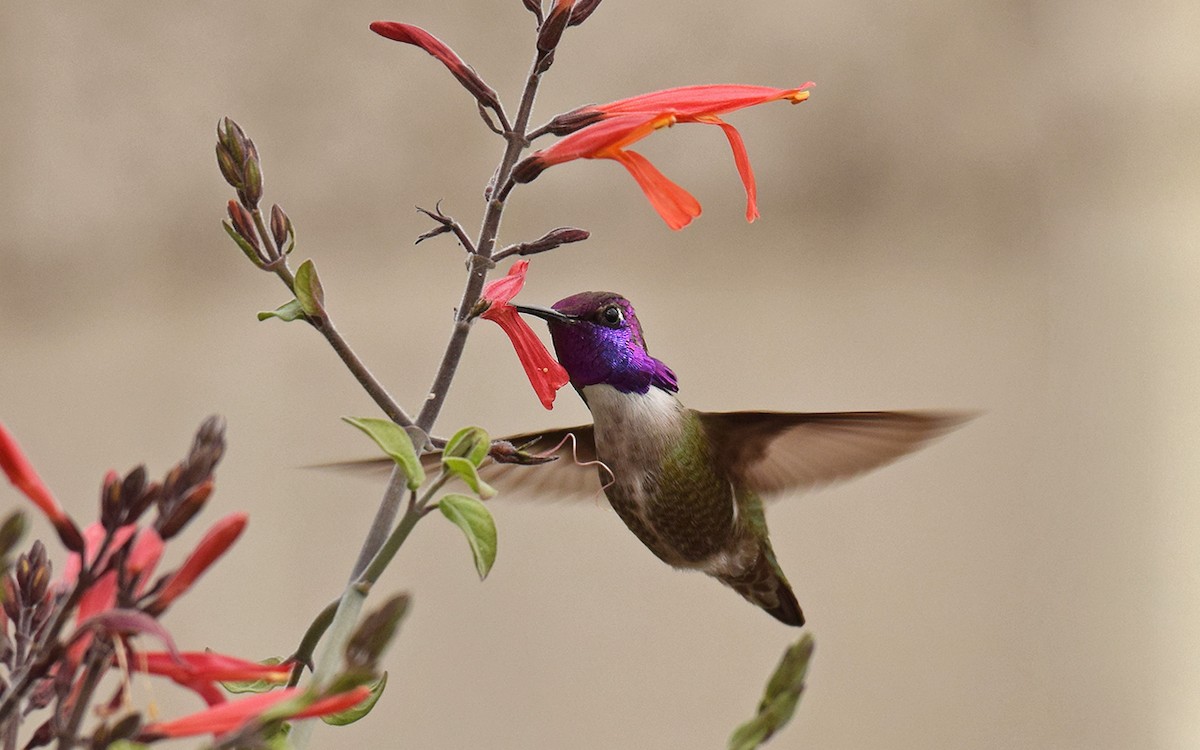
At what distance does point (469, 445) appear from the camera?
48 cm

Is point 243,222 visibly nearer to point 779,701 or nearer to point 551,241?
point 551,241

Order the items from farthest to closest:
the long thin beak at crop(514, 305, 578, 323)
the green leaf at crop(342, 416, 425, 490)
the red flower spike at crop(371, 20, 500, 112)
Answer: the long thin beak at crop(514, 305, 578, 323), the red flower spike at crop(371, 20, 500, 112), the green leaf at crop(342, 416, 425, 490)

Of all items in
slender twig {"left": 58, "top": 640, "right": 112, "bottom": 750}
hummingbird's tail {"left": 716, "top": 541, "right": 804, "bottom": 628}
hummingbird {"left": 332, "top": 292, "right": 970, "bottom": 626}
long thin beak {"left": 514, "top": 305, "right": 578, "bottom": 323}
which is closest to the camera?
slender twig {"left": 58, "top": 640, "right": 112, "bottom": 750}

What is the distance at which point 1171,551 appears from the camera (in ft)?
7.26

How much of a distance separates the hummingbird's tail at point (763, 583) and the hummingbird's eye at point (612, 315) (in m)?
0.24

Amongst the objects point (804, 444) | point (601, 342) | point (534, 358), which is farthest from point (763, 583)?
point (534, 358)

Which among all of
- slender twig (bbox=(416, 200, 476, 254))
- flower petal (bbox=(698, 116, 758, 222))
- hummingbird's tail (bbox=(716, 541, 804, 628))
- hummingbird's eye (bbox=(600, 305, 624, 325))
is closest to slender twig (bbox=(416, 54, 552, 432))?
slender twig (bbox=(416, 200, 476, 254))

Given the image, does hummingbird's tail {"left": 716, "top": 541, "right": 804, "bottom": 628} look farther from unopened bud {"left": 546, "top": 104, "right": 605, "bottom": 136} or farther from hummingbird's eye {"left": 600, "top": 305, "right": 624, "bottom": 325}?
unopened bud {"left": 546, "top": 104, "right": 605, "bottom": 136}

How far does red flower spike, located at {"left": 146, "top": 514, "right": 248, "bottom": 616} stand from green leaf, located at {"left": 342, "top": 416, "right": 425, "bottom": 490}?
9 centimetres

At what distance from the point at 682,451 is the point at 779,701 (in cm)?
47

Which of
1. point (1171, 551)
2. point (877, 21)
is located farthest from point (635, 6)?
point (1171, 551)

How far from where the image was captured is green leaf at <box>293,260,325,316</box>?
0.48m

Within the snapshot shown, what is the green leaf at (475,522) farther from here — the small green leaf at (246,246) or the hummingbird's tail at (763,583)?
the hummingbird's tail at (763,583)

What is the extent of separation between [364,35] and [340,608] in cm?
203
